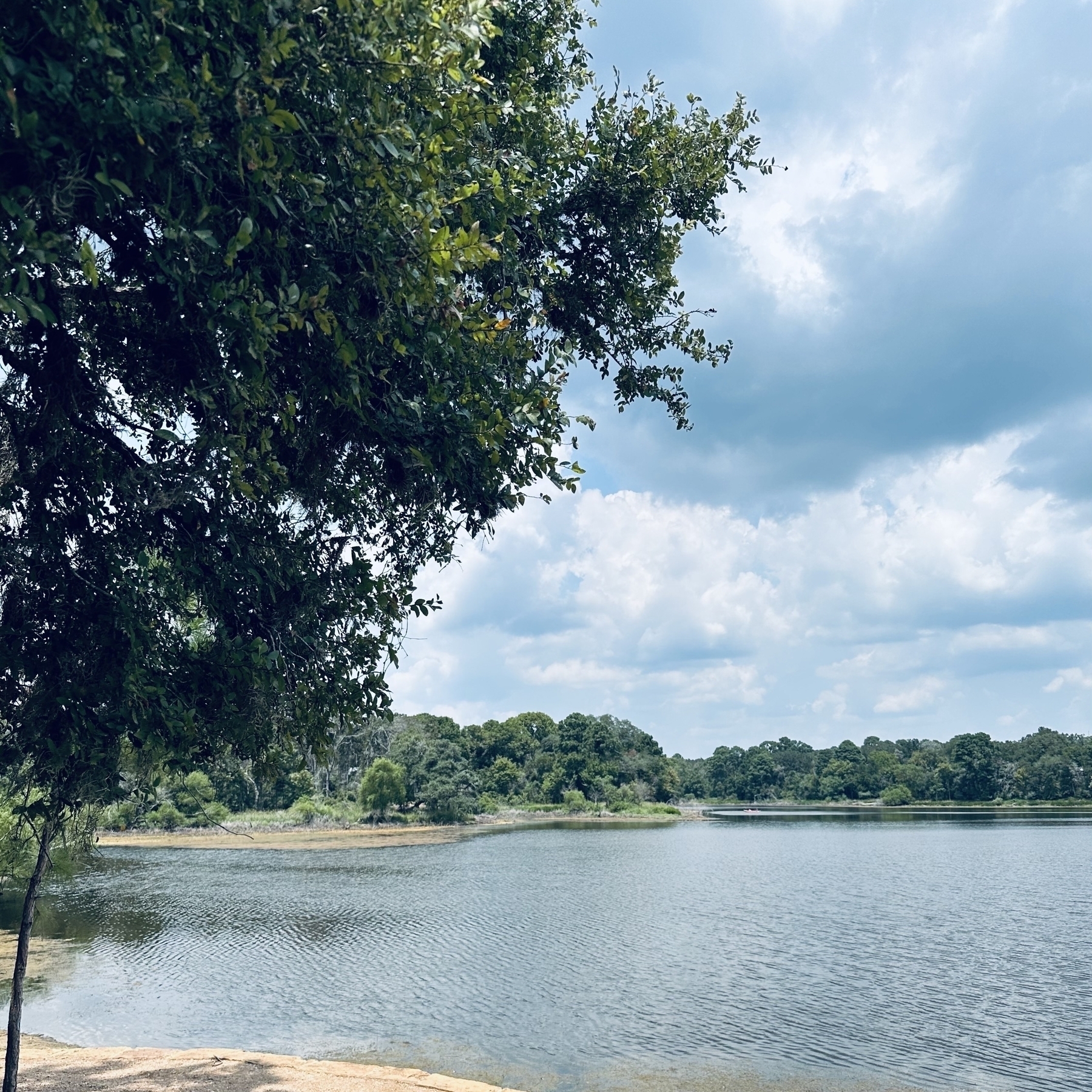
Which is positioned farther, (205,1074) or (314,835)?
(314,835)

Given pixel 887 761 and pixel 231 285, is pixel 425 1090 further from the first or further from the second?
pixel 887 761

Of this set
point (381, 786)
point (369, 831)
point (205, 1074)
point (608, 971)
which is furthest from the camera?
point (381, 786)

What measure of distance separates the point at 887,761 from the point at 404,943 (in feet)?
528

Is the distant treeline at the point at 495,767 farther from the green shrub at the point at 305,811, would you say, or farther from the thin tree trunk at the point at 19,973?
the thin tree trunk at the point at 19,973

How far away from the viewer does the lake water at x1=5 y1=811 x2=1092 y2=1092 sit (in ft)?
67.9

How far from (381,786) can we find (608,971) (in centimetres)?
7345

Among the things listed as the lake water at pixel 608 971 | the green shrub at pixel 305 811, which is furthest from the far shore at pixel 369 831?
the lake water at pixel 608 971

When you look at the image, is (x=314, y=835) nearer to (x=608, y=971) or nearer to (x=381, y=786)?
(x=381, y=786)

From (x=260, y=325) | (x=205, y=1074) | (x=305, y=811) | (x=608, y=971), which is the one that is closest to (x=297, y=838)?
(x=305, y=811)

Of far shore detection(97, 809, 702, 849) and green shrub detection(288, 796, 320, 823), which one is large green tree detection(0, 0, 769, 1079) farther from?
green shrub detection(288, 796, 320, 823)

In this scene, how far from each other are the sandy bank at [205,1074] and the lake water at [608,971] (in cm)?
247

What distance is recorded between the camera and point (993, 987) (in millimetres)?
26625

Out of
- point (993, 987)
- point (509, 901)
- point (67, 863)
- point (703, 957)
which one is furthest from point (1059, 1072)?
point (67, 863)

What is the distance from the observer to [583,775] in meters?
136
